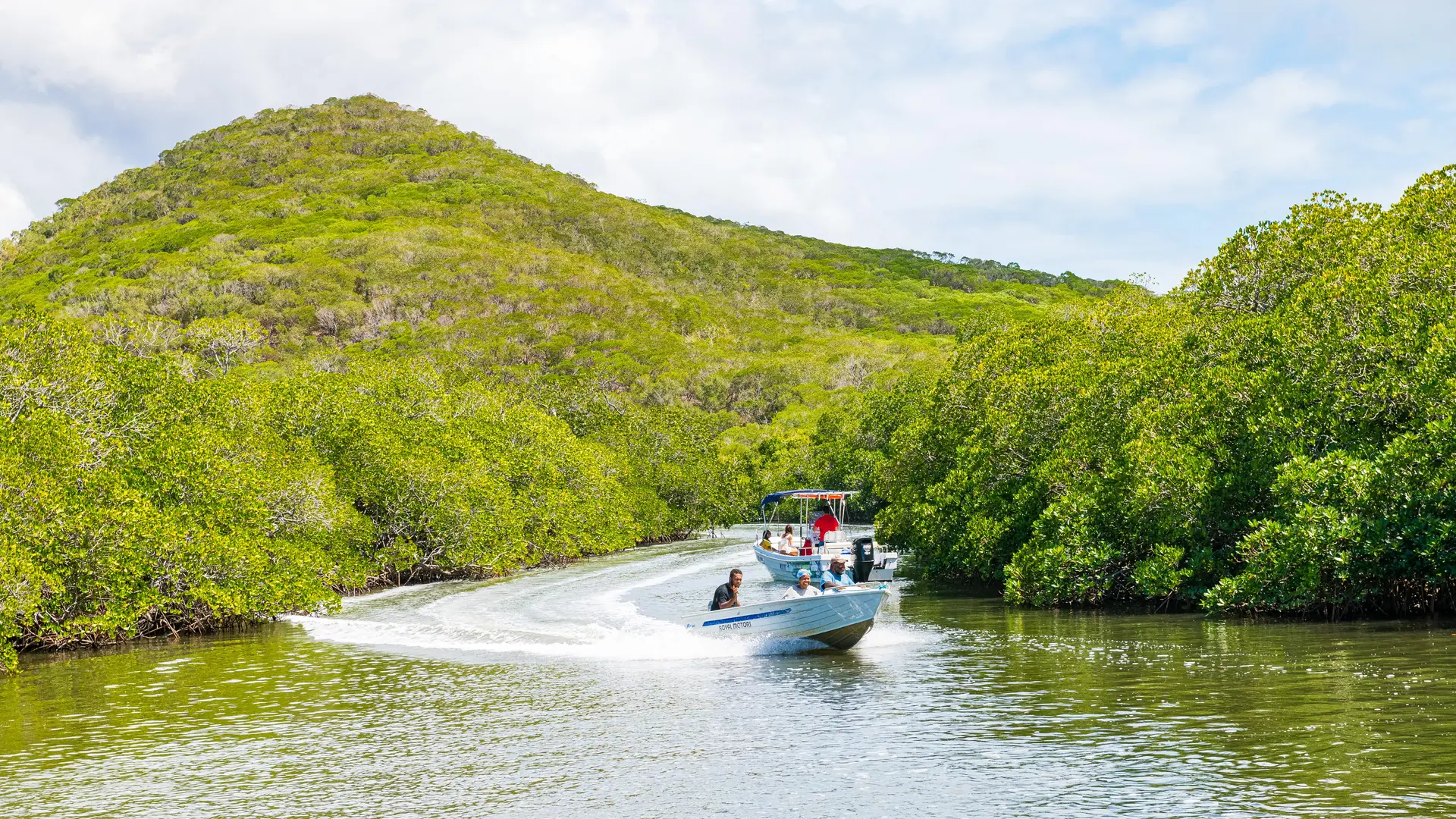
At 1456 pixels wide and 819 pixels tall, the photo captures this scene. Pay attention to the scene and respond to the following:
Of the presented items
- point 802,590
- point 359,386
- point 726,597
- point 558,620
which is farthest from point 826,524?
point 359,386

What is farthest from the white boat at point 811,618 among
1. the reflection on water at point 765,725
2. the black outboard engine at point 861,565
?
the black outboard engine at point 861,565

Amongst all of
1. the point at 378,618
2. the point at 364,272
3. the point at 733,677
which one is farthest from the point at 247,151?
the point at 733,677

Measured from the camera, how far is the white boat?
2233 cm

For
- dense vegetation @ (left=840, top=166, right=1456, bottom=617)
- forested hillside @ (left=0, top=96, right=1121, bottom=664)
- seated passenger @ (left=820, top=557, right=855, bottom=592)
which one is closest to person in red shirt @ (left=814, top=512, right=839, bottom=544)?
dense vegetation @ (left=840, top=166, right=1456, bottom=617)

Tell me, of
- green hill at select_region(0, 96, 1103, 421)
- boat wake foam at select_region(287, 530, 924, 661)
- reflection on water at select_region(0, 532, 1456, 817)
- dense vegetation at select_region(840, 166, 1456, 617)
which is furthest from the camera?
green hill at select_region(0, 96, 1103, 421)

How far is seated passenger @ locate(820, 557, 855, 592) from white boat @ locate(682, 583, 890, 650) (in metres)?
0.71

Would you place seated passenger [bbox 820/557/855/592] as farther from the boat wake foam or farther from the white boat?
the boat wake foam

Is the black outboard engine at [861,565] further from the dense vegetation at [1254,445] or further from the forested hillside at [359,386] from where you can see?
the forested hillside at [359,386]

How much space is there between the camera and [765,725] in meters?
15.9

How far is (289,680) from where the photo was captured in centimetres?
2106

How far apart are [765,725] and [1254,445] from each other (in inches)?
587

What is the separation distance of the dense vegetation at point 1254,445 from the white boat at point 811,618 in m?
7.23

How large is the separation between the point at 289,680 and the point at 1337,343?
22311mm

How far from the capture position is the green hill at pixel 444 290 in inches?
4980
